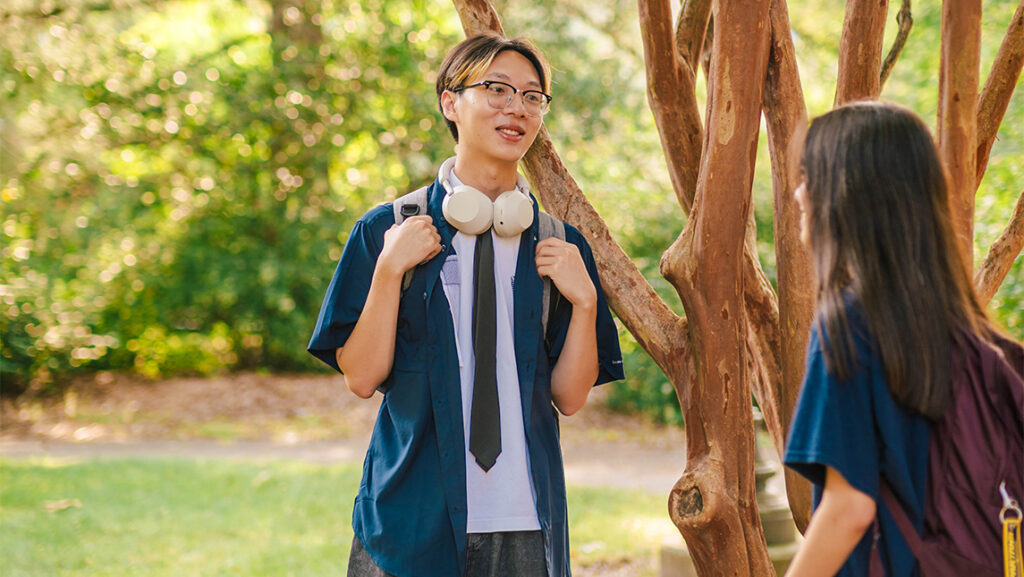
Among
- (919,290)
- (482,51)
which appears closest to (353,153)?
(482,51)

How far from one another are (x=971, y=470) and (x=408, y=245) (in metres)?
1.32

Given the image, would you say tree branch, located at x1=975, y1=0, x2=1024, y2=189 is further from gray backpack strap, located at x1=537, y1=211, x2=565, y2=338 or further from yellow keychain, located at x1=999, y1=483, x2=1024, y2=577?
yellow keychain, located at x1=999, y1=483, x2=1024, y2=577

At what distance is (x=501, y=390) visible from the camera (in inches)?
91.9

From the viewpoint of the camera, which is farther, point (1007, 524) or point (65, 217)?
point (65, 217)

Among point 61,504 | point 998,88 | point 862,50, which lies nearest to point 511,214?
point 862,50

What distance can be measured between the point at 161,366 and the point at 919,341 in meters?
13.0

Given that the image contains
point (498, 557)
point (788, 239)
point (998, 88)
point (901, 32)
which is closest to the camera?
point (498, 557)

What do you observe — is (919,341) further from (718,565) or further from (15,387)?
(15,387)

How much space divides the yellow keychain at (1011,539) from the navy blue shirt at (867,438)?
12 centimetres

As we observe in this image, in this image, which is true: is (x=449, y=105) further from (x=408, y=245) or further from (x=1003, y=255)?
(x=1003, y=255)

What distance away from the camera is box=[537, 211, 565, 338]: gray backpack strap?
245cm

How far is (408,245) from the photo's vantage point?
2297 mm

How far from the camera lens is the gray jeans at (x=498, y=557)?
87.8 inches

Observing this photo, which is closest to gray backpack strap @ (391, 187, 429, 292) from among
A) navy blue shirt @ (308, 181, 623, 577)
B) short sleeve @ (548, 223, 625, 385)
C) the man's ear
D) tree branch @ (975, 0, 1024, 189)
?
navy blue shirt @ (308, 181, 623, 577)
